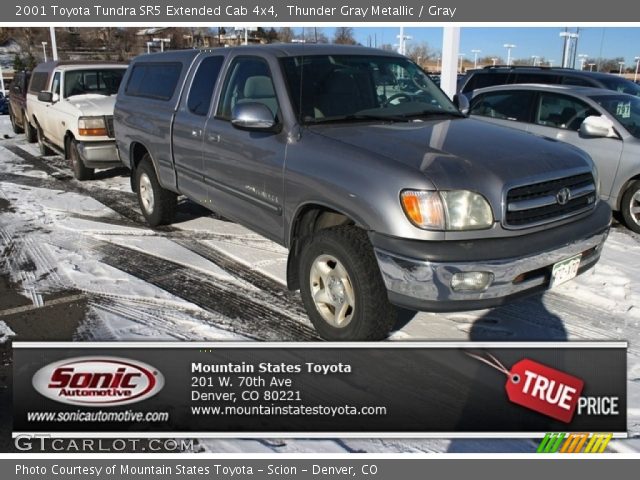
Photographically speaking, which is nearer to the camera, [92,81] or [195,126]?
[195,126]

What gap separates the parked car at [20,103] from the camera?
13.0 m

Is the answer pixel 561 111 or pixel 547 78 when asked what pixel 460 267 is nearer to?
pixel 561 111

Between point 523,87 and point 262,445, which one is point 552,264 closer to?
point 262,445

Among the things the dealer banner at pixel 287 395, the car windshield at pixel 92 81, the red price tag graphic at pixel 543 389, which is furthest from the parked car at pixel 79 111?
the red price tag graphic at pixel 543 389

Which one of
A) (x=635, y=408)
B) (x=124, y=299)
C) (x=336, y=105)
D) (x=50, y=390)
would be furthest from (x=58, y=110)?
(x=635, y=408)

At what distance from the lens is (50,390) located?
9.84 feet

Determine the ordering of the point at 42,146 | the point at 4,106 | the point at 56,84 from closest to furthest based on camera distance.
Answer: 1. the point at 56,84
2. the point at 42,146
3. the point at 4,106

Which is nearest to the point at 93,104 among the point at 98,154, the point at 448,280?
the point at 98,154

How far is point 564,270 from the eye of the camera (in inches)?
135

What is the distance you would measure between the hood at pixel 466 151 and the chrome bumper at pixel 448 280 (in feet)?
1.43

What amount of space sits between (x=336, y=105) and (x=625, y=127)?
4248 mm

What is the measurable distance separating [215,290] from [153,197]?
81.3 inches

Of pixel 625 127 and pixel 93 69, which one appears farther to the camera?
pixel 93 69

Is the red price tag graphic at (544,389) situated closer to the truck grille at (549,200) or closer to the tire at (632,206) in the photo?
the truck grille at (549,200)
